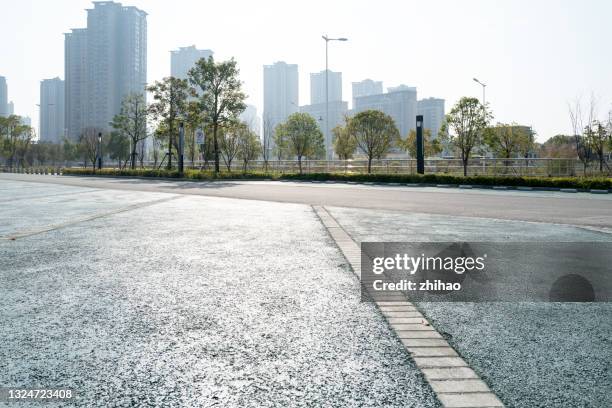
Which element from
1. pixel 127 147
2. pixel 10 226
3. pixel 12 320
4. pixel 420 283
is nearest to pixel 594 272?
pixel 420 283

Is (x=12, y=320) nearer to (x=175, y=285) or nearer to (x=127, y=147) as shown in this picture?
(x=175, y=285)

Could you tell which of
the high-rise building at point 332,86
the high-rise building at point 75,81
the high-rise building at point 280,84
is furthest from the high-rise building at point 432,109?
the high-rise building at point 75,81

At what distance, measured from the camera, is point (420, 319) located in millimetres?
3598

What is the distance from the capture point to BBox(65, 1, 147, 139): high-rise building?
135875 millimetres

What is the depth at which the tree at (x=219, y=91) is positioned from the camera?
4088cm

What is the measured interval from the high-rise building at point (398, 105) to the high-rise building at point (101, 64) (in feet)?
237

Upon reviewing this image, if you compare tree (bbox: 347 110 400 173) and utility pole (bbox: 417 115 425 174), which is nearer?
utility pole (bbox: 417 115 425 174)

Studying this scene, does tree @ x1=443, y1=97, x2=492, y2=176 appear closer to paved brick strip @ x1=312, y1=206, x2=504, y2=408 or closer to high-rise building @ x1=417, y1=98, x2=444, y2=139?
paved brick strip @ x1=312, y1=206, x2=504, y2=408

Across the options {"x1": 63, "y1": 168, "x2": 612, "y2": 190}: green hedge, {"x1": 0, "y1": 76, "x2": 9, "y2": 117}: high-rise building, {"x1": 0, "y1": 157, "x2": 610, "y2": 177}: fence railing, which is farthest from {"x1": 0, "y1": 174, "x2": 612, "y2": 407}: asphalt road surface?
{"x1": 0, "y1": 76, "x2": 9, "y2": 117}: high-rise building

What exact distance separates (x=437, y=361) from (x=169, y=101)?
46.8 meters

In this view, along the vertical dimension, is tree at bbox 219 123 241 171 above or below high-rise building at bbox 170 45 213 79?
below

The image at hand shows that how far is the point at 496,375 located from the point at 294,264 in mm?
3168

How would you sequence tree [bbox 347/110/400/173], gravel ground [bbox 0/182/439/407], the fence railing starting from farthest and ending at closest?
tree [bbox 347/110/400/173], the fence railing, gravel ground [bbox 0/182/439/407]

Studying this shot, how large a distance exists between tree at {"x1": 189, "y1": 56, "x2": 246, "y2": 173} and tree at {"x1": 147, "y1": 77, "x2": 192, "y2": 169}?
17.2 ft
